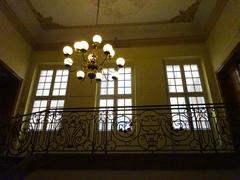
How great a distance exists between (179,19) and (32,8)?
4.56 meters

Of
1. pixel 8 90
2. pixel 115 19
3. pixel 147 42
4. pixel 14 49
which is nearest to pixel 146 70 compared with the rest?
pixel 147 42

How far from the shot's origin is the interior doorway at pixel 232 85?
5516 millimetres

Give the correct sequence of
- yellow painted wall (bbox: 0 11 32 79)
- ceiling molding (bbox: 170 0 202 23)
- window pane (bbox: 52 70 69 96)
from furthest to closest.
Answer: window pane (bbox: 52 70 69 96)
ceiling molding (bbox: 170 0 202 23)
yellow painted wall (bbox: 0 11 32 79)

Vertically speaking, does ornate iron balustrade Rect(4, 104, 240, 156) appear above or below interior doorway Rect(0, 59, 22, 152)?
below

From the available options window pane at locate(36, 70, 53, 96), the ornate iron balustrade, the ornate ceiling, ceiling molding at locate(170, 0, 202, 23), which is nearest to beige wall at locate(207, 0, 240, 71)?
the ornate ceiling

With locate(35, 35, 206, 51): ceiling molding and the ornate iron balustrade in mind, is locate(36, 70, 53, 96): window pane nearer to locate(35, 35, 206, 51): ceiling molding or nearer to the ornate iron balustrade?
locate(35, 35, 206, 51): ceiling molding

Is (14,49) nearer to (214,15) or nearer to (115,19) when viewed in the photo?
(115,19)

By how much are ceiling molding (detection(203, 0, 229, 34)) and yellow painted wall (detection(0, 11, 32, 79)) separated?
19.5 ft

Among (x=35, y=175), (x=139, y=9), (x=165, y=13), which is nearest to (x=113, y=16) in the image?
(x=139, y=9)

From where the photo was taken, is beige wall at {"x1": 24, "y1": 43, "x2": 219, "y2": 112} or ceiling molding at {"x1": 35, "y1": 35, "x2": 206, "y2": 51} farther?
ceiling molding at {"x1": 35, "y1": 35, "x2": 206, "y2": 51}

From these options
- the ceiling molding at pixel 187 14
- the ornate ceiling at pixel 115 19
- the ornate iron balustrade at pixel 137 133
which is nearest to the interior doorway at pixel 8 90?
the ornate iron balustrade at pixel 137 133

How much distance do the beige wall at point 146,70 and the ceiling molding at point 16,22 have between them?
0.50m

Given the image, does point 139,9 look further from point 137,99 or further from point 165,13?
point 137,99

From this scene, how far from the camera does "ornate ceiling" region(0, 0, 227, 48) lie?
6523 millimetres
